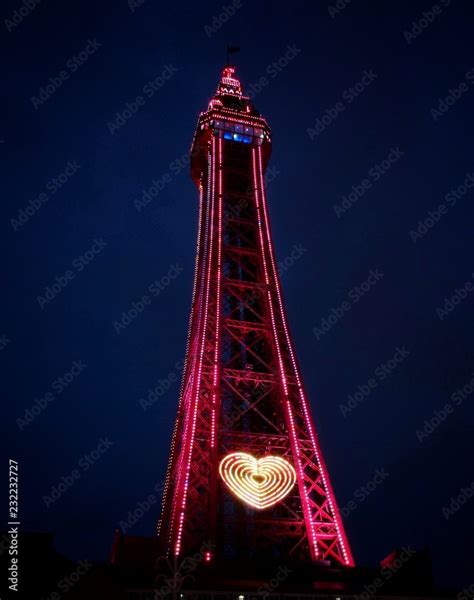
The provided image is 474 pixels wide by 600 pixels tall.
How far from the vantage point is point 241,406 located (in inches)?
1176

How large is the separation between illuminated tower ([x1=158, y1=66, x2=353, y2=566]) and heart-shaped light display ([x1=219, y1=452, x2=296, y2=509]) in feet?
0.14

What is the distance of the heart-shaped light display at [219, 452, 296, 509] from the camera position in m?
24.0

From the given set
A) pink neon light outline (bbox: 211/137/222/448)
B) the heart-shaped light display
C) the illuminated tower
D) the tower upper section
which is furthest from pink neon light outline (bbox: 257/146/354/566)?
the tower upper section

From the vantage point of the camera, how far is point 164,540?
22984 mm

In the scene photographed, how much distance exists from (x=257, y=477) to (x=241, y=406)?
571cm

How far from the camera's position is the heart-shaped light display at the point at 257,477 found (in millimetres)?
23953

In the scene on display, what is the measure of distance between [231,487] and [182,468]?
6.93 ft

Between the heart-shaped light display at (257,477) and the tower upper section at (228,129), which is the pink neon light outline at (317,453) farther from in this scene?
the tower upper section at (228,129)

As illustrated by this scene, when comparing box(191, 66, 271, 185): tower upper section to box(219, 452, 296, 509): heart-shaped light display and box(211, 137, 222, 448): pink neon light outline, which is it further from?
box(219, 452, 296, 509): heart-shaped light display

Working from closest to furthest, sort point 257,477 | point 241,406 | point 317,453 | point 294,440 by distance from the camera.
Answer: point 257,477, point 317,453, point 294,440, point 241,406

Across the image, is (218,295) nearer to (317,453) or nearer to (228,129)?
(317,453)

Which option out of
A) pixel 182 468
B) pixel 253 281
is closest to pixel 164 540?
pixel 182 468

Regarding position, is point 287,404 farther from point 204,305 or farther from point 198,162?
point 198,162

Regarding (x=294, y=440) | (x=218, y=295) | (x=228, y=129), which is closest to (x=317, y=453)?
(x=294, y=440)
